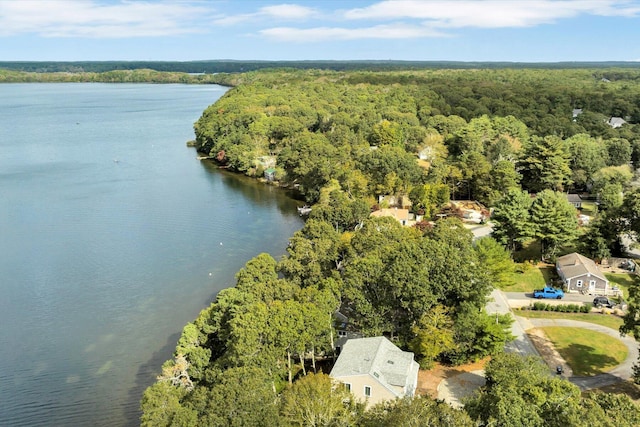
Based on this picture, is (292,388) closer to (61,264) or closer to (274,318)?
(274,318)

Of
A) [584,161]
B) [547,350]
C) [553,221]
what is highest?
[584,161]

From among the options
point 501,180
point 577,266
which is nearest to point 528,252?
point 577,266

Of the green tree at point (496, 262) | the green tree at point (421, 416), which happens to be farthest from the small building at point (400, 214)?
the green tree at point (421, 416)

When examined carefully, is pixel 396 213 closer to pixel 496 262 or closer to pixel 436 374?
pixel 496 262

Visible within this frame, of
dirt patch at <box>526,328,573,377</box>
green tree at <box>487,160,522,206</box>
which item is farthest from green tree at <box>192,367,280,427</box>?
green tree at <box>487,160,522,206</box>

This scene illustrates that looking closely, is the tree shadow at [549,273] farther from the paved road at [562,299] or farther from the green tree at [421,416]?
the green tree at [421,416]

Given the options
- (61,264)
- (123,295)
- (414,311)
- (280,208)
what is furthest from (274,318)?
(280,208)
